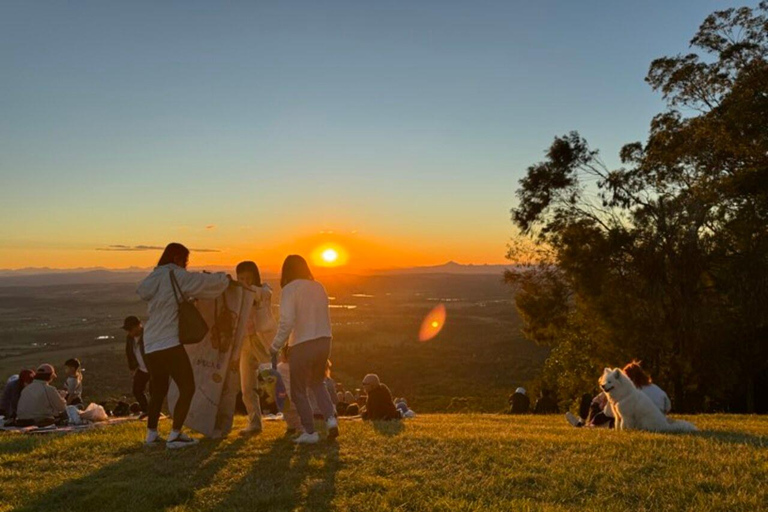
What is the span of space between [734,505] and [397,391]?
51254mm

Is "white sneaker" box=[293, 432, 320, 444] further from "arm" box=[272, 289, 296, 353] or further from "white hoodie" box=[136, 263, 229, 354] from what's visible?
"white hoodie" box=[136, 263, 229, 354]

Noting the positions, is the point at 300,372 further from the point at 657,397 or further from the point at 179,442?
the point at 657,397

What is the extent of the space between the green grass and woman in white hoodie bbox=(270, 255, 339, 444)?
61 centimetres

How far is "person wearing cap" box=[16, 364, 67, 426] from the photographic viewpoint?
1284 centimetres

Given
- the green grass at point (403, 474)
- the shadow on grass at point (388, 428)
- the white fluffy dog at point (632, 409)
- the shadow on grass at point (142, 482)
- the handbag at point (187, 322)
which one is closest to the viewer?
the green grass at point (403, 474)

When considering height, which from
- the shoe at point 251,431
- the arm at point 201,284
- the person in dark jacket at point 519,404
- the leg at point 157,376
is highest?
the arm at point 201,284

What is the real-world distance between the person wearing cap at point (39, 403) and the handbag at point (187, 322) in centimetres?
659

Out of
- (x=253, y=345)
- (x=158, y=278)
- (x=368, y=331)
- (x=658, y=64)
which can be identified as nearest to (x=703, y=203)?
(x=658, y=64)

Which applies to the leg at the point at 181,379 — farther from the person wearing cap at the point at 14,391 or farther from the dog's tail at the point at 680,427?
the person wearing cap at the point at 14,391

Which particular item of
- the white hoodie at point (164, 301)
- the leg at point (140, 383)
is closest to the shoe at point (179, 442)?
the white hoodie at point (164, 301)

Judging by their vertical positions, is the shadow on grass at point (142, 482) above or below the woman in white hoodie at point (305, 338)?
below

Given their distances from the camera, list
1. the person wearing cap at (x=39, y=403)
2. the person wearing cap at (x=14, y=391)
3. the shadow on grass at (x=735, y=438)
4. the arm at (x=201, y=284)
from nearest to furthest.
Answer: the arm at (x=201, y=284) → the shadow on grass at (x=735, y=438) → the person wearing cap at (x=39, y=403) → the person wearing cap at (x=14, y=391)

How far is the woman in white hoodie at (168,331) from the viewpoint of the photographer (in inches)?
310

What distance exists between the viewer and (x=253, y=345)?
9461 mm
